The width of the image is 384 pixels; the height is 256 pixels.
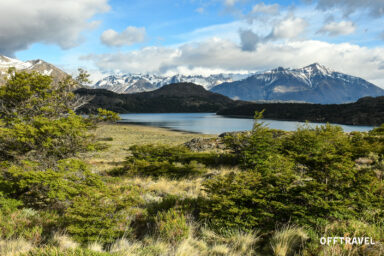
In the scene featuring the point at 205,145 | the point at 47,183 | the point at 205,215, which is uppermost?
the point at 47,183

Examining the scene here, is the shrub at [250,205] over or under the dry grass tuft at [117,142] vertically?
over

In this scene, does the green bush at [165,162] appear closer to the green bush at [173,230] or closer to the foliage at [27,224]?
the foliage at [27,224]

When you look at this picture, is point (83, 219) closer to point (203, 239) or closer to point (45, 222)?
point (45, 222)

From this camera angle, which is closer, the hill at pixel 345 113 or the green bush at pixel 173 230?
the green bush at pixel 173 230

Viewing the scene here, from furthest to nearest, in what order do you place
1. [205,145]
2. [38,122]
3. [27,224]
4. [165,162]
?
[205,145] → [165,162] → [38,122] → [27,224]

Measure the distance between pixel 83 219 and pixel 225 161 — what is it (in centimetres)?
1321

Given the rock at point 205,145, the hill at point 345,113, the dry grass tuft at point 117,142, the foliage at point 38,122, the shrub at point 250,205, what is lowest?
the dry grass tuft at point 117,142

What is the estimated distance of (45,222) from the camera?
6.66 meters

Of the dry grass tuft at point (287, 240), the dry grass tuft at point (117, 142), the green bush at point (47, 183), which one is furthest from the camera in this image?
the dry grass tuft at point (117, 142)

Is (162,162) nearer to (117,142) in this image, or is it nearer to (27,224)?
(27,224)

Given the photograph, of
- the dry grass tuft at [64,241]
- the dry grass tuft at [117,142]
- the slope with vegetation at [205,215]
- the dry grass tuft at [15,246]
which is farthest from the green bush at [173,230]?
the dry grass tuft at [117,142]

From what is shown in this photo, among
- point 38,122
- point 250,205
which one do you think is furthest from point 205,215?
point 38,122

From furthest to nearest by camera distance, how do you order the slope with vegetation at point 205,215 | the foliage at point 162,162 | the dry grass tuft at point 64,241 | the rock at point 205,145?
the rock at point 205,145 → the foliage at point 162,162 → the dry grass tuft at point 64,241 → the slope with vegetation at point 205,215

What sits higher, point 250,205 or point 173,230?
point 250,205
